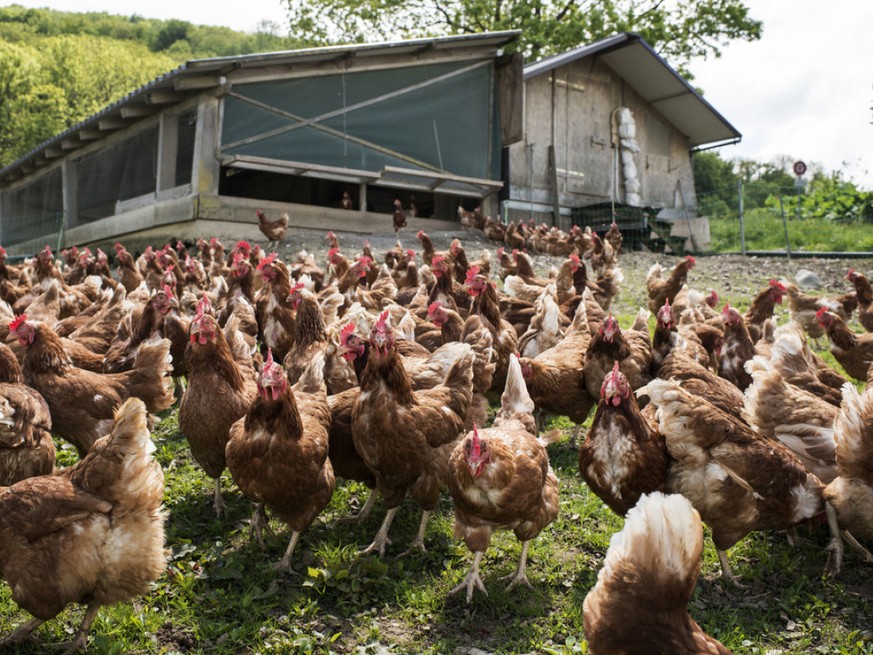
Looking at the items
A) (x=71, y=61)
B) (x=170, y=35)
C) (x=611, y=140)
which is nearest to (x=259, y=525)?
(x=611, y=140)

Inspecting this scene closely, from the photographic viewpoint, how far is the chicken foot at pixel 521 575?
3.75 metres

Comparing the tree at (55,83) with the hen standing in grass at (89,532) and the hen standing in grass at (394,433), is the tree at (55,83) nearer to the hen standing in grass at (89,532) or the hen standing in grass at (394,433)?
the hen standing in grass at (394,433)

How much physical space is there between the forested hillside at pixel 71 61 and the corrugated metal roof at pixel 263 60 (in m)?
20.8

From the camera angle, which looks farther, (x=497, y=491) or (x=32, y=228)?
(x=32, y=228)

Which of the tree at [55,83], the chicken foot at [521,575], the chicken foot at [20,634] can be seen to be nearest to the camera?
the chicken foot at [20,634]

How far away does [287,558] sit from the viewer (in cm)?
382

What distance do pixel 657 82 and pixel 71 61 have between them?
121 feet

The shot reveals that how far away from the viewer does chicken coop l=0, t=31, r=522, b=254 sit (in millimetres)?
14648

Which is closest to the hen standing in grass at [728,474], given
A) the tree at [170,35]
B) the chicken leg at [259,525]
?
the chicken leg at [259,525]

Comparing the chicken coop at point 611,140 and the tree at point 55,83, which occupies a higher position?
the tree at point 55,83

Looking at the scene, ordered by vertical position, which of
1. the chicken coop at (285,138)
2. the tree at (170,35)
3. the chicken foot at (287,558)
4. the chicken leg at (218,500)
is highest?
the tree at (170,35)

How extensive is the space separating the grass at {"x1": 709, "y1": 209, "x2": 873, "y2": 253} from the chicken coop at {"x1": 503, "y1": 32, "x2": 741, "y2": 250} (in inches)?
56.5

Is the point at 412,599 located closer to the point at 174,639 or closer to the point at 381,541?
the point at 381,541

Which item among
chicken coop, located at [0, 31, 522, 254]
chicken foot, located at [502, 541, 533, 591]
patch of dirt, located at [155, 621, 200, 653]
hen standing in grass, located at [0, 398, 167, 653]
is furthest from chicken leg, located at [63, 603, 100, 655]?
chicken coop, located at [0, 31, 522, 254]
